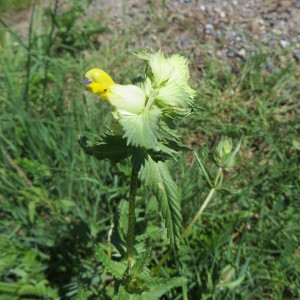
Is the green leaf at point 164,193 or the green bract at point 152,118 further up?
the green bract at point 152,118

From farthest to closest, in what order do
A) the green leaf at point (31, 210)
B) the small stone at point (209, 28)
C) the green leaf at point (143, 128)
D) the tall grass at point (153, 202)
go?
the small stone at point (209, 28) < the green leaf at point (31, 210) < the tall grass at point (153, 202) < the green leaf at point (143, 128)

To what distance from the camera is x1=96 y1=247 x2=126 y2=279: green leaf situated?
1179 mm

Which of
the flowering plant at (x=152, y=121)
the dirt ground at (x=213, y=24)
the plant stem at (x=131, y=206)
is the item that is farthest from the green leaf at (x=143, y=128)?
the dirt ground at (x=213, y=24)

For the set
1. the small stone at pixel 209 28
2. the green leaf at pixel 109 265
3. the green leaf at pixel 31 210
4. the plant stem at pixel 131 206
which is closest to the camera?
the plant stem at pixel 131 206

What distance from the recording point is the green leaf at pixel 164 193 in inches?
37.9

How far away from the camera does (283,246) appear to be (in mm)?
1691

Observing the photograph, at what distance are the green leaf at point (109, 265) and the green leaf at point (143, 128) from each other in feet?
1.44

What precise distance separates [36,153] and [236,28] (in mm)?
1524

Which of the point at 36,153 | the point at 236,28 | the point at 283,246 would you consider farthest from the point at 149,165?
the point at 236,28

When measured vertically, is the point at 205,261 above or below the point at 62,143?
below

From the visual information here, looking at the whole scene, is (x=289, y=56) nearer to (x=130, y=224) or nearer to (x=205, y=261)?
(x=205, y=261)

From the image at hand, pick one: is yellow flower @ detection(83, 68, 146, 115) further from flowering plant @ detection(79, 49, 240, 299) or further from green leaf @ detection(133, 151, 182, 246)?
green leaf @ detection(133, 151, 182, 246)

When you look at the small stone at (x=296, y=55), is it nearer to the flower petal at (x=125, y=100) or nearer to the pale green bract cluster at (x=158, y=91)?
the pale green bract cluster at (x=158, y=91)

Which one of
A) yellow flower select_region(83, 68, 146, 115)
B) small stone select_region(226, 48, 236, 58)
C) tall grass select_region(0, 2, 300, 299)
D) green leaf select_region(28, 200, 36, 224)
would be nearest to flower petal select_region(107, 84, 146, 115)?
yellow flower select_region(83, 68, 146, 115)
